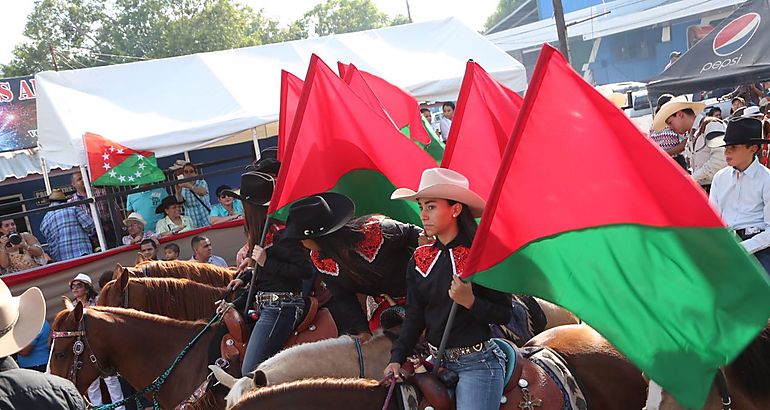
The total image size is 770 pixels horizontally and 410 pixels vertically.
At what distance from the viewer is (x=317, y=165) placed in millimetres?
6578

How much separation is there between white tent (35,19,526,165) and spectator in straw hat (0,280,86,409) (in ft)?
28.7

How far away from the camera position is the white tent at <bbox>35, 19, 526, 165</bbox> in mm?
12266

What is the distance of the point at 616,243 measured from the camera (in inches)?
148

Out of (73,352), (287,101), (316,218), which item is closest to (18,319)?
(316,218)

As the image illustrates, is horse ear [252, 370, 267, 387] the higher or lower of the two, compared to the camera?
higher

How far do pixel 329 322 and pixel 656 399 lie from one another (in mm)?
2744

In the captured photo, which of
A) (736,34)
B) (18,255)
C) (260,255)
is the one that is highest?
(736,34)

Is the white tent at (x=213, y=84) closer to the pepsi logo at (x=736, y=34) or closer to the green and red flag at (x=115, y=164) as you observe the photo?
the green and red flag at (x=115, y=164)

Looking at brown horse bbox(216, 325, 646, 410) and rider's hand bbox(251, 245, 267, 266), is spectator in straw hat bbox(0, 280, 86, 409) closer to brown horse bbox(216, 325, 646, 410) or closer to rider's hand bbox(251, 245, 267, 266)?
brown horse bbox(216, 325, 646, 410)

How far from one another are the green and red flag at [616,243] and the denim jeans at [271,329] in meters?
2.61

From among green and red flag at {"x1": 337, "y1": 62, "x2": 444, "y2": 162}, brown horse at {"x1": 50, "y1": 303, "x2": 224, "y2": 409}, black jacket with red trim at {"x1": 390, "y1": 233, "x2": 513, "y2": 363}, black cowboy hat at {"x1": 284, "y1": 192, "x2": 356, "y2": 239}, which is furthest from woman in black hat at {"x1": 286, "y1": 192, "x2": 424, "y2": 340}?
green and red flag at {"x1": 337, "y1": 62, "x2": 444, "y2": 162}

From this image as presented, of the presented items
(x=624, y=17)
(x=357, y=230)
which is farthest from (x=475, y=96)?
(x=624, y=17)

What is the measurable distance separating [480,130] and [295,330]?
7.07ft

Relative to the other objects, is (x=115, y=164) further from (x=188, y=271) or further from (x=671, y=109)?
(x=671, y=109)
